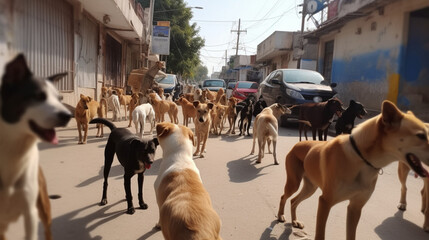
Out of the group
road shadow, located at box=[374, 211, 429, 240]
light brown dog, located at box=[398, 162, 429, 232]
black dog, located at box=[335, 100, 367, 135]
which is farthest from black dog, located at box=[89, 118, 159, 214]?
black dog, located at box=[335, 100, 367, 135]

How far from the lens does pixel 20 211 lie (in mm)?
1085

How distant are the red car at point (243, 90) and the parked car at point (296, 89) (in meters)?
5.37

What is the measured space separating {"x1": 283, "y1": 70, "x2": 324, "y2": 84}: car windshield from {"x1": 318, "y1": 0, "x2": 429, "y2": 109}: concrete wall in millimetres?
4367

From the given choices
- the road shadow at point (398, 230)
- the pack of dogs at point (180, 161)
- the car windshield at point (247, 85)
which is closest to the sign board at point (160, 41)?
the car windshield at point (247, 85)

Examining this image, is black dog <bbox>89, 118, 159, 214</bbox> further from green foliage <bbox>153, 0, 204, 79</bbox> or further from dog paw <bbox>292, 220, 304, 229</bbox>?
green foliage <bbox>153, 0, 204, 79</bbox>

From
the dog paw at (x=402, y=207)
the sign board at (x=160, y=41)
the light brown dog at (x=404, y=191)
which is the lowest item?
the dog paw at (x=402, y=207)

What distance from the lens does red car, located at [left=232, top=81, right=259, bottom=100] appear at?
17797 mm

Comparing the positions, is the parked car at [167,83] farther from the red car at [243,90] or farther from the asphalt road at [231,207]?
the asphalt road at [231,207]

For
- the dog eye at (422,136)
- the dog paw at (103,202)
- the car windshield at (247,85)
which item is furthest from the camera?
the car windshield at (247,85)

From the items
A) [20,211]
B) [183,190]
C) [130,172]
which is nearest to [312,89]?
[130,172]

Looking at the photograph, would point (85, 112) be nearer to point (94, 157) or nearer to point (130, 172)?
point (94, 157)

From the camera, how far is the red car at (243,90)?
17.8 metres

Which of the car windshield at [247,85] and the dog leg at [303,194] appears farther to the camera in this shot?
the car windshield at [247,85]

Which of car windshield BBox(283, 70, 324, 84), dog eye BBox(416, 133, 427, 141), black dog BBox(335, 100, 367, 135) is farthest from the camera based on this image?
car windshield BBox(283, 70, 324, 84)
